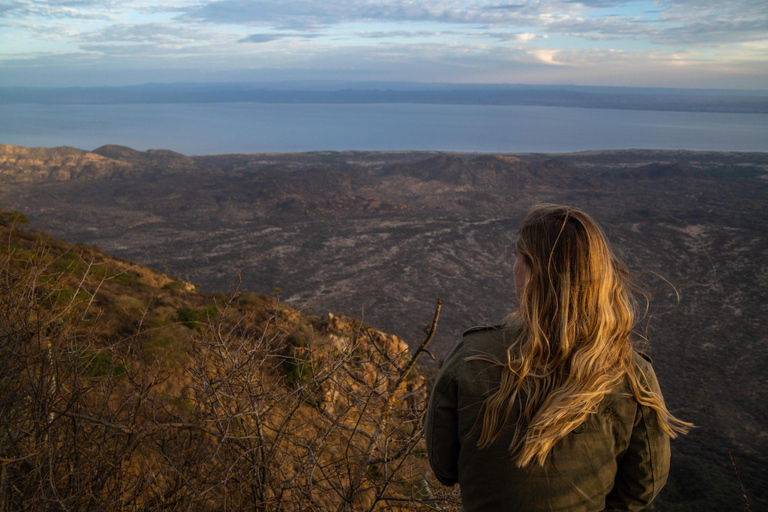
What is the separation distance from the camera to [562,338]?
3.33ft

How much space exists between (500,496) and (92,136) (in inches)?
3603

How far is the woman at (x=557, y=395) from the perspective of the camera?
100 centimetres

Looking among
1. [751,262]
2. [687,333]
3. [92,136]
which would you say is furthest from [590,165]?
[92,136]

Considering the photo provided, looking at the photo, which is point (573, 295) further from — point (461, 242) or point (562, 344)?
point (461, 242)

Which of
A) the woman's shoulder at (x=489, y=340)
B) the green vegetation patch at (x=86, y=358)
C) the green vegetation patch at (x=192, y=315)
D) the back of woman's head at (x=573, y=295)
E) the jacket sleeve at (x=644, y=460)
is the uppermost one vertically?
the back of woman's head at (x=573, y=295)

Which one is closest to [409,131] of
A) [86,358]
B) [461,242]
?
[461,242]

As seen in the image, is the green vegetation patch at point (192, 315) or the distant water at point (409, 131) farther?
the distant water at point (409, 131)

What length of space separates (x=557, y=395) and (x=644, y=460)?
0.30 meters

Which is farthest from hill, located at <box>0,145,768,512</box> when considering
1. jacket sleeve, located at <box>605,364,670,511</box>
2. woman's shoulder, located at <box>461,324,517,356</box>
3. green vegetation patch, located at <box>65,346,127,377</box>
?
woman's shoulder, located at <box>461,324,517,356</box>

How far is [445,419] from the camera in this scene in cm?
111

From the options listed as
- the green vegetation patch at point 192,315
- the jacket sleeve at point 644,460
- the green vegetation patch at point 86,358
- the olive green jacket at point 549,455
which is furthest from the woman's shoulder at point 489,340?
the green vegetation patch at point 192,315

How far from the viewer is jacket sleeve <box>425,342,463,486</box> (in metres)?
1.08

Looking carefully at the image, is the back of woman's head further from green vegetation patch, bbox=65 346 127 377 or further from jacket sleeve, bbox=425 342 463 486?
green vegetation patch, bbox=65 346 127 377

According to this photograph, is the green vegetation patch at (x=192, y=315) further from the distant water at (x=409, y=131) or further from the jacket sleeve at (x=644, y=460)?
the distant water at (x=409, y=131)
